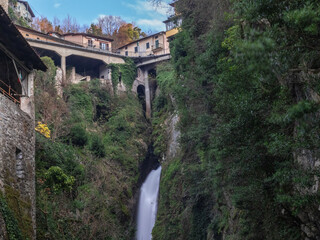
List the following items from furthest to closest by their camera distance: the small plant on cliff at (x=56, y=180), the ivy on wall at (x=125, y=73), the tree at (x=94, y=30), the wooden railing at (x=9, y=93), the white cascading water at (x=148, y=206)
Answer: the tree at (x=94, y=30) < the ivy on wall at (x=125, y=73) < the white cascading water at (x=148, y=206) < the small plant on cliff at (x=56, y=180) < the wooden railing at (x=9, y=93)

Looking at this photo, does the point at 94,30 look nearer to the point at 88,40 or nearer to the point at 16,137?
the point at 88,40

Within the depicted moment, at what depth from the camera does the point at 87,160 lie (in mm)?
27188

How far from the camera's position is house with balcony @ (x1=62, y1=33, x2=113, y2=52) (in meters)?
46.6

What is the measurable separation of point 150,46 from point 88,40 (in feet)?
25.5

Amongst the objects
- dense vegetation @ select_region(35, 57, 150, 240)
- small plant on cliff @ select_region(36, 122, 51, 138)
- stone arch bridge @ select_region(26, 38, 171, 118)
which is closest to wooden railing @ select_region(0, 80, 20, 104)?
dense vegetation @ select_region(35, 57, 150, 240)

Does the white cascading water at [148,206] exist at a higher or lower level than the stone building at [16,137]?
lower

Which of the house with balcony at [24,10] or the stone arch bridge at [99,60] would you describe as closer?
the stone arch bridge at [99,60]

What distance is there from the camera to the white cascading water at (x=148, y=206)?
99.1ft

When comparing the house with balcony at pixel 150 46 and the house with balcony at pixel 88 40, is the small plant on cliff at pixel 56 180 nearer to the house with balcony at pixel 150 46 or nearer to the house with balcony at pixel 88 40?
the house with balcony at pixel 88 40

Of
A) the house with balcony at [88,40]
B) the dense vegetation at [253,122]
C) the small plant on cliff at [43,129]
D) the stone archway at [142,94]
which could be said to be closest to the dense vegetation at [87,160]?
the small plant on cliff at [43,129]

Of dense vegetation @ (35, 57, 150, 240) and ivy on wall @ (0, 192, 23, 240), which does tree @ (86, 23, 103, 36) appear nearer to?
dense vegetation @ (35, 57, 150, 240)

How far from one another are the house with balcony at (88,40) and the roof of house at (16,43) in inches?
1089

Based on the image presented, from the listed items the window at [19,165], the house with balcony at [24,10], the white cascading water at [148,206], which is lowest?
the white cascading water at [148,206]

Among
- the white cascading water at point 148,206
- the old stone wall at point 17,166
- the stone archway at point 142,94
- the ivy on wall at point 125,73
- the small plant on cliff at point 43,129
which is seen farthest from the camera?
the stone archway at point 142,94
